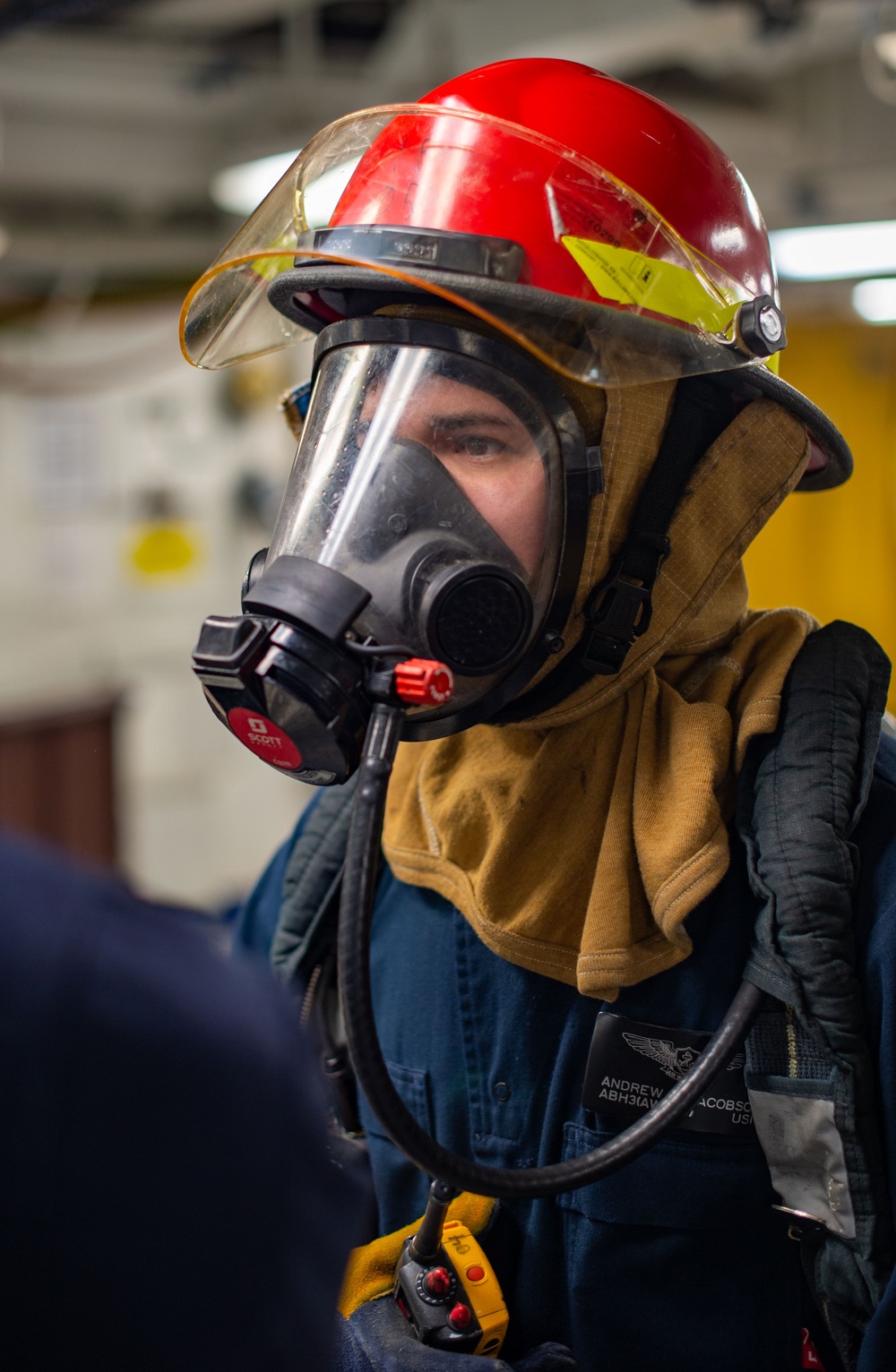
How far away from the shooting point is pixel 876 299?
18.9 feet

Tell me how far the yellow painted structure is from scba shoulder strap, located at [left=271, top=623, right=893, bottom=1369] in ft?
18.3

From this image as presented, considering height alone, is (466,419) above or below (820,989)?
above

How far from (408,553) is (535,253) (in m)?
0.34

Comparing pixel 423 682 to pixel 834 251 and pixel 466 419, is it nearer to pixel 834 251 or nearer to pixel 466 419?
pixel 466 419

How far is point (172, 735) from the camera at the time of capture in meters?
6.41

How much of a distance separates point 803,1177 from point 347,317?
41.6 inches

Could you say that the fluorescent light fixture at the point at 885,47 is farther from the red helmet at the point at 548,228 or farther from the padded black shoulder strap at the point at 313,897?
the padded black shoulder strap at the point at 313,897

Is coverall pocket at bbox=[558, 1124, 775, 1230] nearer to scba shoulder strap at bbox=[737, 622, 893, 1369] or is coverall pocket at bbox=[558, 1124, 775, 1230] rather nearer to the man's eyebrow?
scba shoulder strap at bbox=[737, 622, 893, 1369]

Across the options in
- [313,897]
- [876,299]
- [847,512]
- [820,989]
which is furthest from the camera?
[847,512]

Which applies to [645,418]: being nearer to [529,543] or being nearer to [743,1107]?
[529,543]

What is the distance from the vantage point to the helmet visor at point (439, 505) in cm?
121

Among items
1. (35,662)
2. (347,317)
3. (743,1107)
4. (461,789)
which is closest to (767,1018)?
(743,1107)

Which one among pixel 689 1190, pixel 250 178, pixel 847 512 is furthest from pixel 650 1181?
pixel 847 512

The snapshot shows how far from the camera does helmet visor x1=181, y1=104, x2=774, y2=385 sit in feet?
3.90
